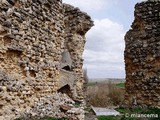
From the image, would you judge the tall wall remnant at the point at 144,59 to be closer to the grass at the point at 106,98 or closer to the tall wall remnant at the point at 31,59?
the tall wall remnant at the point at 31,59

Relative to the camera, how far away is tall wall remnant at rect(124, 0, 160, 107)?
37.4ft

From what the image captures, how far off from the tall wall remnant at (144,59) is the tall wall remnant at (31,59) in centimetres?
399

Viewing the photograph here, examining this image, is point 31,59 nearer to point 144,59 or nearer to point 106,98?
point 144,59

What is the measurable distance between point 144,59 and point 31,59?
224 inches

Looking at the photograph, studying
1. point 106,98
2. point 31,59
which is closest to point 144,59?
point 31,59

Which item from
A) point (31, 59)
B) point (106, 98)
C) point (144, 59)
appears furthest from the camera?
point (106, 98)

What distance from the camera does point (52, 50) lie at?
8.47 meters

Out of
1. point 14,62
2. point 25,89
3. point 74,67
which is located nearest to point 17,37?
point 14,62

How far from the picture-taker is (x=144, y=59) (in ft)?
38.5

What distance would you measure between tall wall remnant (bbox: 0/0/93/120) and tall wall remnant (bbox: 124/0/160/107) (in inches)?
157

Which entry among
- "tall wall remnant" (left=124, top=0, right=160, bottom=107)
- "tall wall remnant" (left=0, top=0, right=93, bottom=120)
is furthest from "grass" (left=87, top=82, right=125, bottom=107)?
"tall wall remnant" (left=0, top=0, right=93, bottom=120)

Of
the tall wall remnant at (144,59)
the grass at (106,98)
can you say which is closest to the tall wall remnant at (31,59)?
the tall wall remnant at (144,59)

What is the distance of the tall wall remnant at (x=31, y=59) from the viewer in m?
6.41

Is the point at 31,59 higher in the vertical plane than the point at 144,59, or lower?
lower
